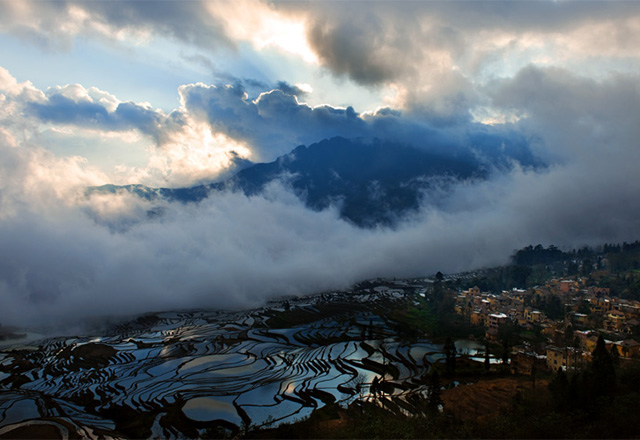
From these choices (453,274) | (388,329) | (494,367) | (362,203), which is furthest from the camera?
(362,203)

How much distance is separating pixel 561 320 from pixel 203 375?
40.5 metres

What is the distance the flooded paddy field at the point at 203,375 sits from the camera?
2700 cm

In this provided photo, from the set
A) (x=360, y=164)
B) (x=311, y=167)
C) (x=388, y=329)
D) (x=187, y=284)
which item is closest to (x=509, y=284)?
(x=388, y=329)

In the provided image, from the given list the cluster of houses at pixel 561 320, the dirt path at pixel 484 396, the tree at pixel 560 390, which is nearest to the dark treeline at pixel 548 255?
the cluster of houses at pixel 561 320

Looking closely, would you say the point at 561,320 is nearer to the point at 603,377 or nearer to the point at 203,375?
the point at 603,377

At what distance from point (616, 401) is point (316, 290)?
7577 centimetres

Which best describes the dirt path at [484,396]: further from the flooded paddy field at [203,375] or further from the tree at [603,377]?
the tree at [603,377]

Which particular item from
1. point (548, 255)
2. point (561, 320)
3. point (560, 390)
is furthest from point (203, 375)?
point (548, 255)

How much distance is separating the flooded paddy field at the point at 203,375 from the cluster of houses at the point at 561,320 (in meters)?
8.77

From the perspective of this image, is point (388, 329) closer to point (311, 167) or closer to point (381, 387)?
point (381, 387)

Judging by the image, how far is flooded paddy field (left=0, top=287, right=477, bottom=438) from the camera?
27.0 m

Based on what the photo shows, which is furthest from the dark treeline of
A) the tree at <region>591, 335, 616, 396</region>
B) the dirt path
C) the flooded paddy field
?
the tree at <region>591, 335, 616, 396</region>

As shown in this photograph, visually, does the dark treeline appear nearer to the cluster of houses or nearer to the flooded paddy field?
the cluster of houses

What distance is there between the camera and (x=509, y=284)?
7125 cm
